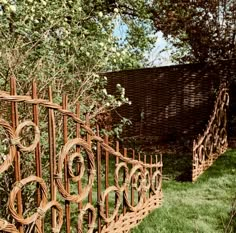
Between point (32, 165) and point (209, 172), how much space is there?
409 cm

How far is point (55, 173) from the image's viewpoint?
2865 millimetres

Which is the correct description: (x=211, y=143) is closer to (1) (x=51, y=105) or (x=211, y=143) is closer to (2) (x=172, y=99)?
(2) (x=172, y=99)

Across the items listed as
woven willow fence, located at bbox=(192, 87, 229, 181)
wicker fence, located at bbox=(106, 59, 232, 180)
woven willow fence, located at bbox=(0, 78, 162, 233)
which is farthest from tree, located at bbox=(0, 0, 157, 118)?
wicker fence, located at bbox=(106, 59, 232, 180)

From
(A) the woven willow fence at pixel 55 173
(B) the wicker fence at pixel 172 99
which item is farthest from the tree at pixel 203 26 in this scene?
(A) the woven willow fence at pixel 55 173

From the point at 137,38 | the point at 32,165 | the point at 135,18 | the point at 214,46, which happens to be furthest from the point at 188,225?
the point at 135,18

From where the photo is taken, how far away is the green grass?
4.30 meters

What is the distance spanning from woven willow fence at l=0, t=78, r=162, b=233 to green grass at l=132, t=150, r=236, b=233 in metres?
0.21

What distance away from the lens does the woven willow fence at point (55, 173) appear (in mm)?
2496

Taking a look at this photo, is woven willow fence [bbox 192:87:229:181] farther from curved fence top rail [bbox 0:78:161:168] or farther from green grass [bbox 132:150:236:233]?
curved fence top rail [bbox 0:78:161:168]

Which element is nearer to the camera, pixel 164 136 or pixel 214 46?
pixel 214 46

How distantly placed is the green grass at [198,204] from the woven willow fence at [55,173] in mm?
207

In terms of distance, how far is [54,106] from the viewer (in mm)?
2846

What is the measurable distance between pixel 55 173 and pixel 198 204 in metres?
2.82

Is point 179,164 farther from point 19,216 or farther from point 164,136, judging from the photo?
point 19,216
